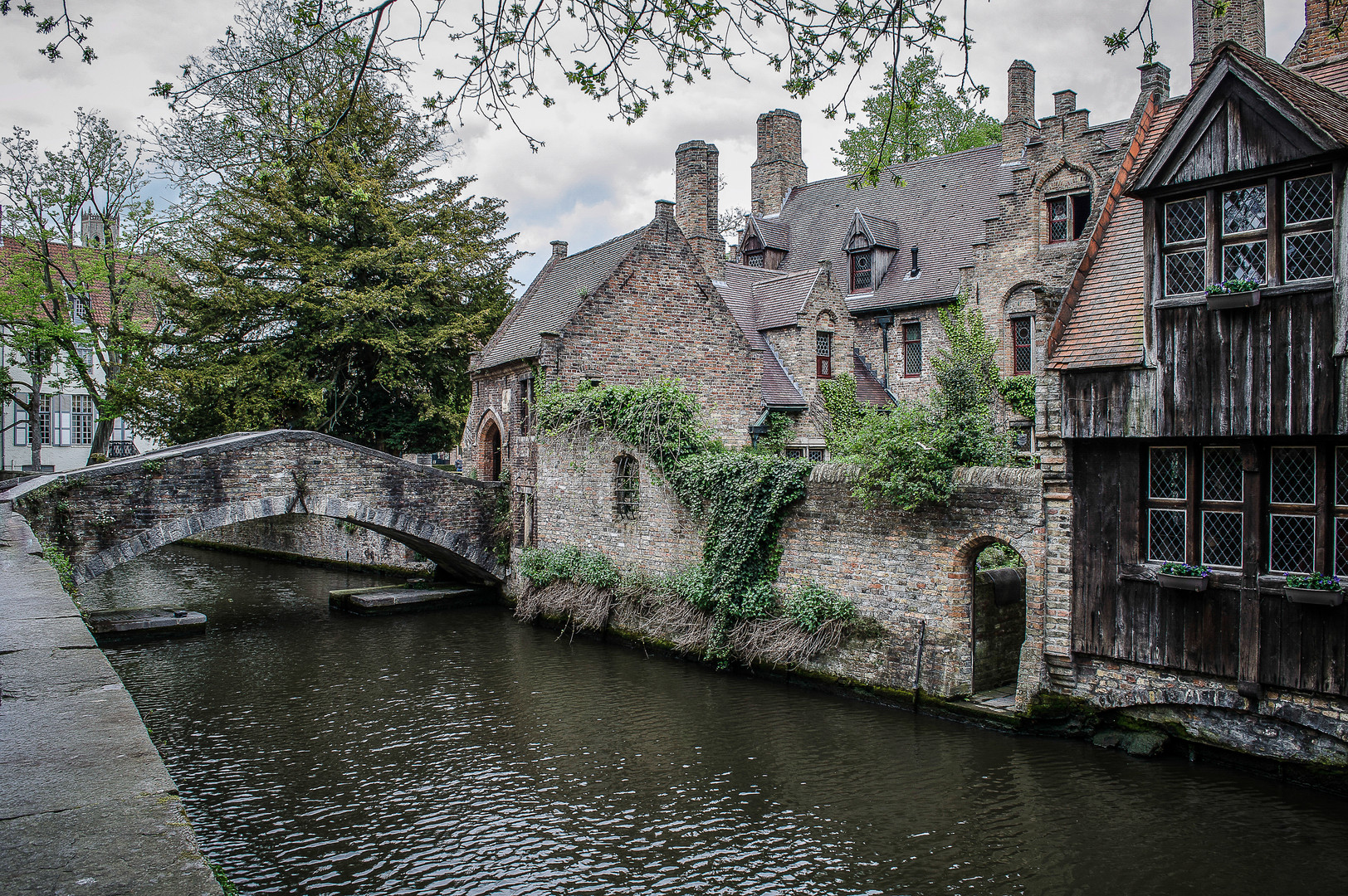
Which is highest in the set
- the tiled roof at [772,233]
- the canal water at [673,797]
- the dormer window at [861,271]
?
the tiled roof at [772,233]

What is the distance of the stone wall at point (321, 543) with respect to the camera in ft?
78.7

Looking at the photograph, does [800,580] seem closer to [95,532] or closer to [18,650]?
[18,650]

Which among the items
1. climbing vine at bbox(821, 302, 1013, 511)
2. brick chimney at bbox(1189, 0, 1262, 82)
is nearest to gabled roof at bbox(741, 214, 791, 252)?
brick chimney at bbox(1189, 0, 1262, 82)

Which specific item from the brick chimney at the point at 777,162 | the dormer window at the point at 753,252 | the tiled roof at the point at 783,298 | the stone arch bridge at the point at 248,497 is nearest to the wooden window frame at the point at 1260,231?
the tiled roof at the point at 783,298

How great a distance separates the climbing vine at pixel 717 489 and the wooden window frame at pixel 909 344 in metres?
8.57

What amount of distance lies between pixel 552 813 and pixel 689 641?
17.7ft

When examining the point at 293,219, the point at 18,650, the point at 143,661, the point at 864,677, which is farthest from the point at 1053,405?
the point at 293,219

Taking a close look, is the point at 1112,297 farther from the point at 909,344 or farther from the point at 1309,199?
the point at 909,344

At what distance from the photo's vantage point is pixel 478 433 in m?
22.1

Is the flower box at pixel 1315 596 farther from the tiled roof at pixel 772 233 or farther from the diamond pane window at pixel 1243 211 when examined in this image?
the tiled roof at pixel 772 233

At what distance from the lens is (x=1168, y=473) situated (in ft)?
29.1

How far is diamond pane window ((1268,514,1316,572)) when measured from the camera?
7926 mm

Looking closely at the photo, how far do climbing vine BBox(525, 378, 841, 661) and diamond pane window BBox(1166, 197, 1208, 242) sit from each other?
5384mm

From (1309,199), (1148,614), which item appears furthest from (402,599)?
(1309,199)
